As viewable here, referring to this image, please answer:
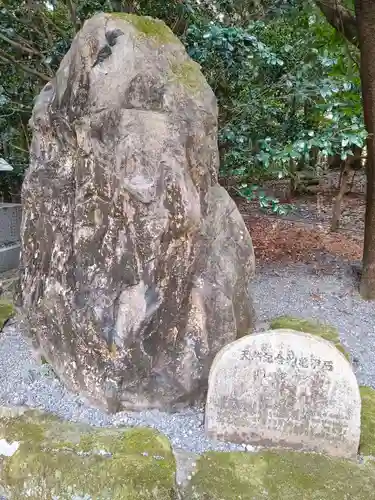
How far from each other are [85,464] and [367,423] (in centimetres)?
154

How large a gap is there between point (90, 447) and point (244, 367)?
85 cm

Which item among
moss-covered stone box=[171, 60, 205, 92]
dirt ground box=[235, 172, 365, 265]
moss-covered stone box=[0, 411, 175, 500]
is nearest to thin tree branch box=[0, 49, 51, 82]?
moss-covered stone box=[171, 60, 205, 92]

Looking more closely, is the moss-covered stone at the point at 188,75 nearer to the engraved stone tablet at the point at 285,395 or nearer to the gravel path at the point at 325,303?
the engraved stone tablet at the point at 285,395

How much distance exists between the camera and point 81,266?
241 cm

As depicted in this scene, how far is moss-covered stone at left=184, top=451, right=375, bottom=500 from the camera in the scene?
1.93m

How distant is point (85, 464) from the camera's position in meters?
2.02

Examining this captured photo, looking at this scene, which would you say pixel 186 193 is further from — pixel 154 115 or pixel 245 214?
pixel 245 214

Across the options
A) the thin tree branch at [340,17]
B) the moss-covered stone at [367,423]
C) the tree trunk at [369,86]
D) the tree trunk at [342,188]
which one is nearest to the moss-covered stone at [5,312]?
the moss-covered stone at [367,423]

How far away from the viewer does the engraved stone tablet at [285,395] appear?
7.16 feet

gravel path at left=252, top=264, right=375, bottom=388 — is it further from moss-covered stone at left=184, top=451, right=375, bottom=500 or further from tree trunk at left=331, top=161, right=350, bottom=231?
tree trunk at left=331, top=161, right=350, bottom=231

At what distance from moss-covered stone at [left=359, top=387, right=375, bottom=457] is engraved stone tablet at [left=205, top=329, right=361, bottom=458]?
101 millimetres

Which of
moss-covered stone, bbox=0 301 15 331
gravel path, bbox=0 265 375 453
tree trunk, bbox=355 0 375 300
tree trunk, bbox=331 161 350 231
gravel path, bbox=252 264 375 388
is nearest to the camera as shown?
gravel path, bbox=0 265 375 453

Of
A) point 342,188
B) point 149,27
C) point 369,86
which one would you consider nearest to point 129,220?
point 149,27

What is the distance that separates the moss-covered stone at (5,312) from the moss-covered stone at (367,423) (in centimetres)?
274
